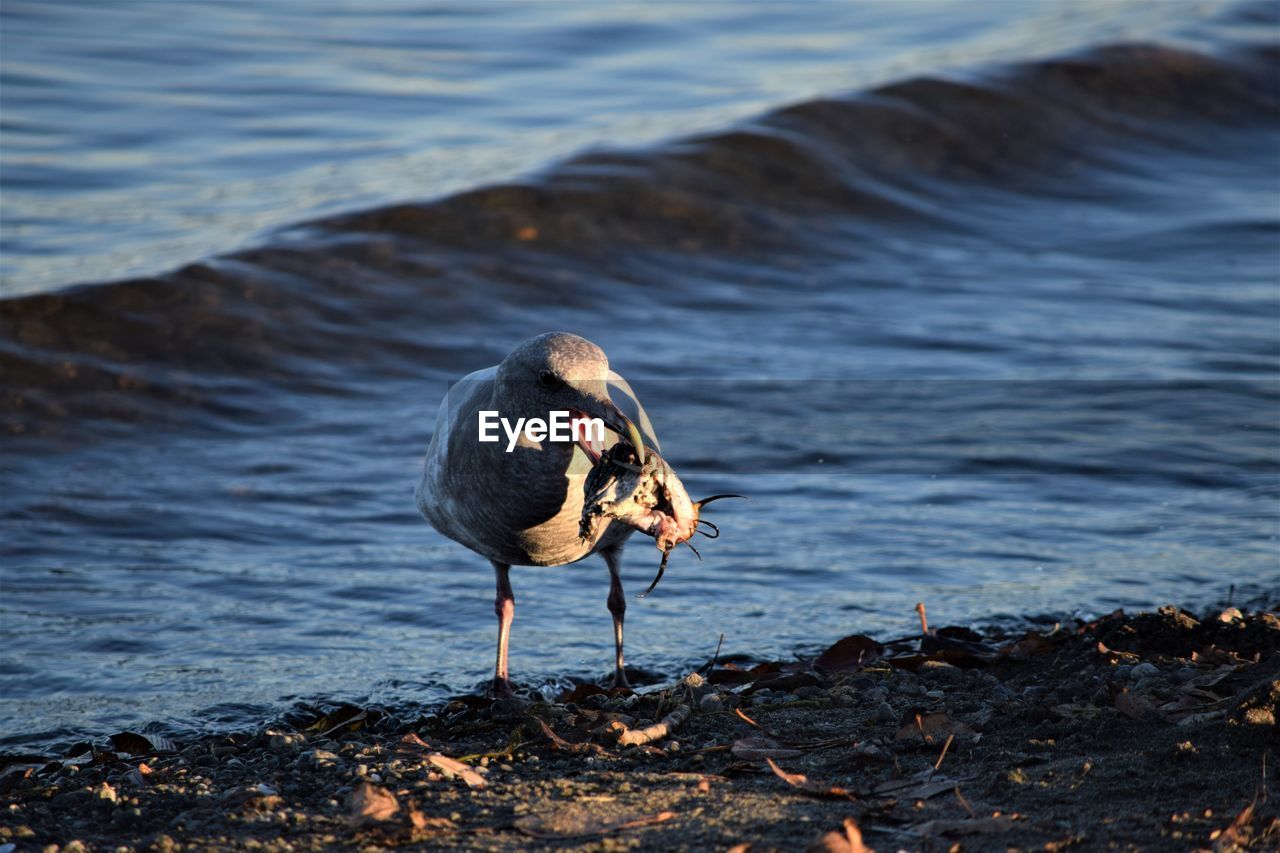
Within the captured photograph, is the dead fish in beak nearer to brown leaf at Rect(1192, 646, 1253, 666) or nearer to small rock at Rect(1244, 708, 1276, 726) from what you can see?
small rock at Rect(1244, 708, 1276, 726)

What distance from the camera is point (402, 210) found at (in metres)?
12.3

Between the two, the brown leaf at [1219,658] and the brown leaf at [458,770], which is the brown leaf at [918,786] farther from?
the brown leaf at [1219,658]

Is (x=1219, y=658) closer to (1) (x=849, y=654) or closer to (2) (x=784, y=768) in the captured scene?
(1) (x=849, y=654)

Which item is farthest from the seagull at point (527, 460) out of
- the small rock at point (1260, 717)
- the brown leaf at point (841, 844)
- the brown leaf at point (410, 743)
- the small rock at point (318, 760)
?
the small rock at point (1260, 717)

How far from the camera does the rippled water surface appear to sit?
659 cm

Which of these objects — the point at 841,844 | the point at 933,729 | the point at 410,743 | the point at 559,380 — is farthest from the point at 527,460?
the point at 841,844

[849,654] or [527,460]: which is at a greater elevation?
[527,460]

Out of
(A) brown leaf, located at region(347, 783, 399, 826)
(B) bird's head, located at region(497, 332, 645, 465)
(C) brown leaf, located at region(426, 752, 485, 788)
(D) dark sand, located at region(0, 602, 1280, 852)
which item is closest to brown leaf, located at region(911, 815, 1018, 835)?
(D) dark sand, located at region(0, 602, 1280, 852)

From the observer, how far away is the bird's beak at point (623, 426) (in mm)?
4309

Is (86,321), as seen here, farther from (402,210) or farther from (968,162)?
(968,162)

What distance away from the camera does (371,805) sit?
3881 millimetres

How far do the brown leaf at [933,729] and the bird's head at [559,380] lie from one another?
1.22 meters

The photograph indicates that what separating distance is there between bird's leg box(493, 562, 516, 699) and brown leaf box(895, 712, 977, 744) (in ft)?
5.48

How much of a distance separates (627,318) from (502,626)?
5.68m
